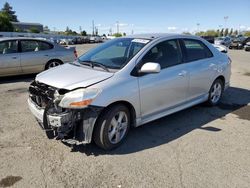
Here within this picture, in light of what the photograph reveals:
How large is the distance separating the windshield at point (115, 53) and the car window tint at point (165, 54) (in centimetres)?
20

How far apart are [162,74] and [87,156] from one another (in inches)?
71.5

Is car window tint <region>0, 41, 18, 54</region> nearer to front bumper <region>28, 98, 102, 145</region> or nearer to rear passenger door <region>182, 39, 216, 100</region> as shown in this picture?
front bumper <region>28, 98, 102, 145</region>

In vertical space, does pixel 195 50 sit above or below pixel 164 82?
above

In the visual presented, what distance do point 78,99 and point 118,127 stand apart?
826 millimetres

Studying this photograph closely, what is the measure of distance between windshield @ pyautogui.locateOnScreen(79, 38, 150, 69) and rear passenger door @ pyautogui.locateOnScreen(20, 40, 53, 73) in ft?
14.6

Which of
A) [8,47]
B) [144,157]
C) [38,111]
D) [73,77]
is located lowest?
[144,157]

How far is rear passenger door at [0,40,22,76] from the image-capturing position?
27.5 ft

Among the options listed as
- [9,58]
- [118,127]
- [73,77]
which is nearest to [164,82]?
[118,127]

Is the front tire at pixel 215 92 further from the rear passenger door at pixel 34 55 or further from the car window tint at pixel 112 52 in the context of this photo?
the rear passenger door at pixel 34 55

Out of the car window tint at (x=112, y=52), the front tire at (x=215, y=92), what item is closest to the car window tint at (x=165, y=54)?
the car window tint at (x=112, y=52)

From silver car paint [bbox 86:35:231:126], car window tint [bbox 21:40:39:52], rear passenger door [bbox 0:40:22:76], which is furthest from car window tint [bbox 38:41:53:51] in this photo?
silver car paint [bbox 86:35:231:126]

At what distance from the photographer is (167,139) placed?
14.1 feet

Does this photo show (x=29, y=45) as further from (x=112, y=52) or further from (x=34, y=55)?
(x=112, y=52)

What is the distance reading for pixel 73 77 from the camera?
3887 millimetres
